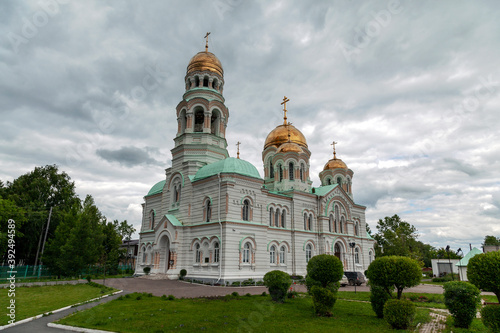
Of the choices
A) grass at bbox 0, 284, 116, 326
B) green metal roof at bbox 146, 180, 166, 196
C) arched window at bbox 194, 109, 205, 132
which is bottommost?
grass at bbox 0, 284, 116, 326

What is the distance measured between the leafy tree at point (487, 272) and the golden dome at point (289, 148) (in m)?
25.5

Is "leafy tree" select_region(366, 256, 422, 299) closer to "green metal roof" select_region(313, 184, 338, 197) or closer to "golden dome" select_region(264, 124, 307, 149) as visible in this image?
"green metal roof" select_region(313, 184, 338, 197)

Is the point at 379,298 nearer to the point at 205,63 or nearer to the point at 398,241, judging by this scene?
the point at 205,63

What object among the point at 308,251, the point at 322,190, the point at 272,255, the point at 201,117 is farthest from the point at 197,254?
the point at 322,190

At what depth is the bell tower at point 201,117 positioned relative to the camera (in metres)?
29.9

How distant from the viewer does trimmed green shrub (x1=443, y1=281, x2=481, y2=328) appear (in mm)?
10242

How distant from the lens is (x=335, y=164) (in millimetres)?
42219

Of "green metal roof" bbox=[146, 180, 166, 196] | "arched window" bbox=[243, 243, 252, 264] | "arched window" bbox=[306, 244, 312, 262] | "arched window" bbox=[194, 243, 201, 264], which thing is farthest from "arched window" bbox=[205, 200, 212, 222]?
"arched window" bbox=[306, 244, 312, 262]

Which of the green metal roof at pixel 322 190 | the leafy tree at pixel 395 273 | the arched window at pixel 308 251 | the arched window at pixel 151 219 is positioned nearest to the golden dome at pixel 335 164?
the green metal roof at pixel 322 190

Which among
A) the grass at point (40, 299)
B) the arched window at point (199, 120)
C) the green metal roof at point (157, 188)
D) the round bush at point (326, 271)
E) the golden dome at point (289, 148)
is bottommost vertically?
the grass at point (40, 299)

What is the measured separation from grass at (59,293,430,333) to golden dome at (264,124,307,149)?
84.1ft

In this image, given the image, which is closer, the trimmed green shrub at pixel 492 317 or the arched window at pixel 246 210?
the trimmed green shrub at pixel 492 317

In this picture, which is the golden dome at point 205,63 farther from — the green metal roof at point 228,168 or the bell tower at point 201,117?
the green metal roof at point 228,168

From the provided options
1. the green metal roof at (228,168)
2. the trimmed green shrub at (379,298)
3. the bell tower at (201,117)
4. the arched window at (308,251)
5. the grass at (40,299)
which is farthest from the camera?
the arched window at (308,251)
